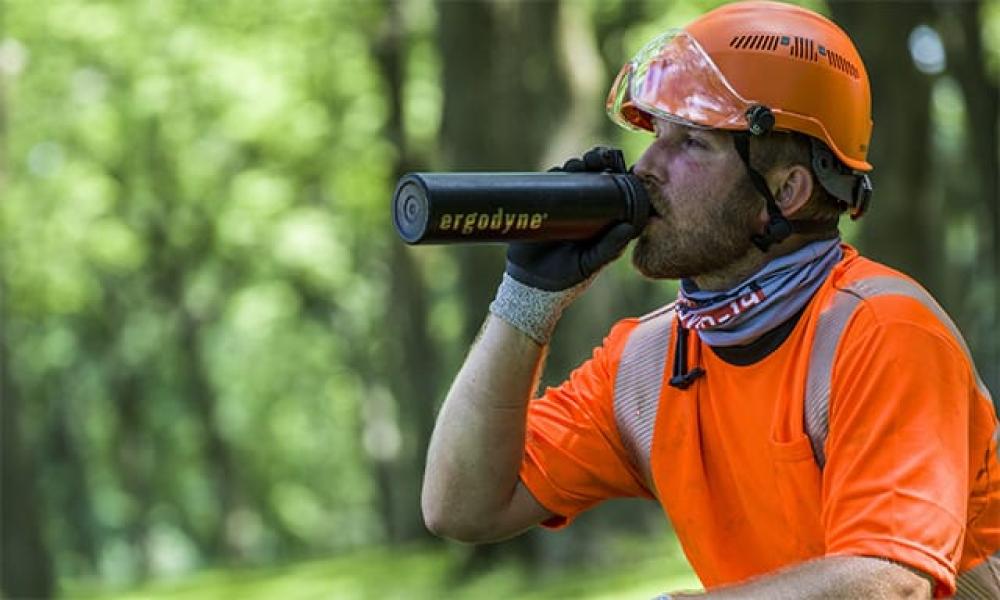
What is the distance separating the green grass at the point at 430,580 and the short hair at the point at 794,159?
703 centimetres

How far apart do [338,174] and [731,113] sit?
2120 centimetres

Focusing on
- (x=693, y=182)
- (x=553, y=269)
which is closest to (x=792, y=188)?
(x=693, y=182)

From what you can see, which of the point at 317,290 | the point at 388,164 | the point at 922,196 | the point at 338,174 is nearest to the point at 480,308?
the point at 922,196

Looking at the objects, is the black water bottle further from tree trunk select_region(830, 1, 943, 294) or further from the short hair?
tree trunk select_region(830, 1, 943, 294)

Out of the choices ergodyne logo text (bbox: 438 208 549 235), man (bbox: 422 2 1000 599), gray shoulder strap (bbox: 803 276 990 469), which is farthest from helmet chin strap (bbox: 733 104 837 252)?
ergodyne logo text (bbox: 438 208 549 235)

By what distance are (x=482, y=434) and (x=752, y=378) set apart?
0.66m

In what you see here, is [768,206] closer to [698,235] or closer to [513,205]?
[698,235]

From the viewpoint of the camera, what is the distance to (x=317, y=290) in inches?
1216

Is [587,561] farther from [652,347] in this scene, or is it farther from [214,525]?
[214,525]

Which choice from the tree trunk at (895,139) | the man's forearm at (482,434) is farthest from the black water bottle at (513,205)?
the tree trunk at (895,139)

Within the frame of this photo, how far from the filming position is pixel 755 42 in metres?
3.60

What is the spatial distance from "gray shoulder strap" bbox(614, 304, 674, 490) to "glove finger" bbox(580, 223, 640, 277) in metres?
0.40

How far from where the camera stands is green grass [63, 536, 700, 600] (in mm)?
11883

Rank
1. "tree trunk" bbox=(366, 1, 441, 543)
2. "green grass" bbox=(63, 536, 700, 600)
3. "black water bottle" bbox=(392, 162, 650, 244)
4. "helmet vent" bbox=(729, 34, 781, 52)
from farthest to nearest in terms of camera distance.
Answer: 1. "tree trunk" bbox=(366, 1, 441, 543)
2. "green grass" bbox=(63, 536, 700, 600)
3. "helmet vent" bbox=(729, 34, 781, 52)
4. "black water bottle" bbox=(392, 162, 650, 244)
